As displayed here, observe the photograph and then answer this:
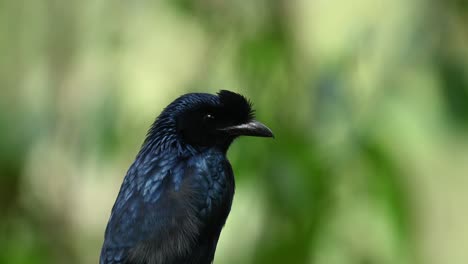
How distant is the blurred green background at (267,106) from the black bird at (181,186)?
1.92 ft

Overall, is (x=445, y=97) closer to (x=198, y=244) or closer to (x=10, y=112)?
(x=198, y=244)

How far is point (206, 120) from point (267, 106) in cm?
82

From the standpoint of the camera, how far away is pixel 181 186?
19.1ft

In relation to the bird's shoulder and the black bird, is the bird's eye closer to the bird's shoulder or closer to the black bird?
the black bird

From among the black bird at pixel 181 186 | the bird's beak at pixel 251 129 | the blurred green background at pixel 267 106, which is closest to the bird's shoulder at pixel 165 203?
the black bird at pixel 181 186

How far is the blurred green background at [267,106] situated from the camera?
257 inches

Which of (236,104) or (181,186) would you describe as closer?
(181,186)

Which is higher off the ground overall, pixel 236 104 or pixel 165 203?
pixel 236 104

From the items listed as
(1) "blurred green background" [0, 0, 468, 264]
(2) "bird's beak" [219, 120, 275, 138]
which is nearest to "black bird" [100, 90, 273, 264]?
(2) "bird's beak" [219, 120, 275, 138]

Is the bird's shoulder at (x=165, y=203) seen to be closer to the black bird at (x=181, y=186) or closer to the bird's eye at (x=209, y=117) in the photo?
the black bird at (x=181, y=186)

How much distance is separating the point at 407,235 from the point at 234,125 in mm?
1157

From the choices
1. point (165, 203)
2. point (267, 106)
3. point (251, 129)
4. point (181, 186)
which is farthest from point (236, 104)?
point (267, 106)

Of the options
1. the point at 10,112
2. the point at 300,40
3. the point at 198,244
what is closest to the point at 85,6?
the point at 10,112

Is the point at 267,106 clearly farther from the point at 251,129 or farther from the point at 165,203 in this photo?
the point at 165,203
